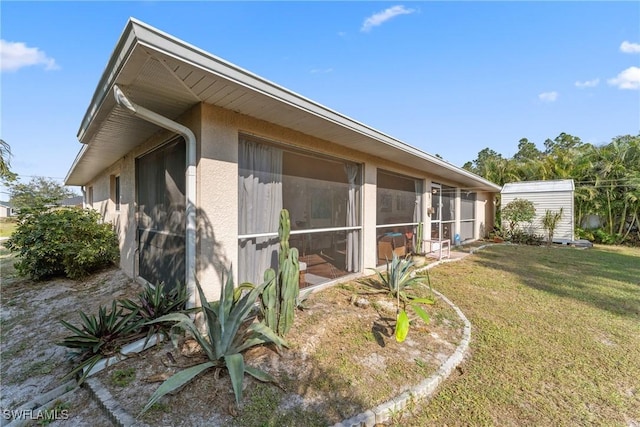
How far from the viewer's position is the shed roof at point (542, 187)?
12617 millimetres

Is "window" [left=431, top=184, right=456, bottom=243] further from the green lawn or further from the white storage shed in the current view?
the white storage shed

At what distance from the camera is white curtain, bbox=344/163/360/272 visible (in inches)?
226

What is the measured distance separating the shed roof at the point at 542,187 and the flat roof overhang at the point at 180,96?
1204cm

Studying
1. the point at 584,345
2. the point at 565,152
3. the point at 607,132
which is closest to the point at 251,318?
the point at 584,345

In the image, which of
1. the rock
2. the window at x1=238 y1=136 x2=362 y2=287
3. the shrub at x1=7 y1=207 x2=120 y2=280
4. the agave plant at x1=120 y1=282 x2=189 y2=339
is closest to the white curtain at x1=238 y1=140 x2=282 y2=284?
the window at x1=238 y1=136 x2=362 y2=287

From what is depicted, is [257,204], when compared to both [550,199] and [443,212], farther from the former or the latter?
[550,199]

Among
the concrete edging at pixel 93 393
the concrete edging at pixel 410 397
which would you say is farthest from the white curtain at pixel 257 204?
the concrete edging at pixel 410 397

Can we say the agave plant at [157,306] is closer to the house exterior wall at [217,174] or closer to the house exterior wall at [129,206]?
the house exterior wall at [217,174]

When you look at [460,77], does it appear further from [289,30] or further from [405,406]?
[405,406]

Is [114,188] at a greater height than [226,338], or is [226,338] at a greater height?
[114,188]

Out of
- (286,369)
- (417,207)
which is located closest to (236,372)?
(286,369)

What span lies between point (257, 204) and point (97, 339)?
7.90 feet

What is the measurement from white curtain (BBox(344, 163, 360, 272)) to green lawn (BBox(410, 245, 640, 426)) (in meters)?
1.88

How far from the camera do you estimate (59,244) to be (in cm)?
605
